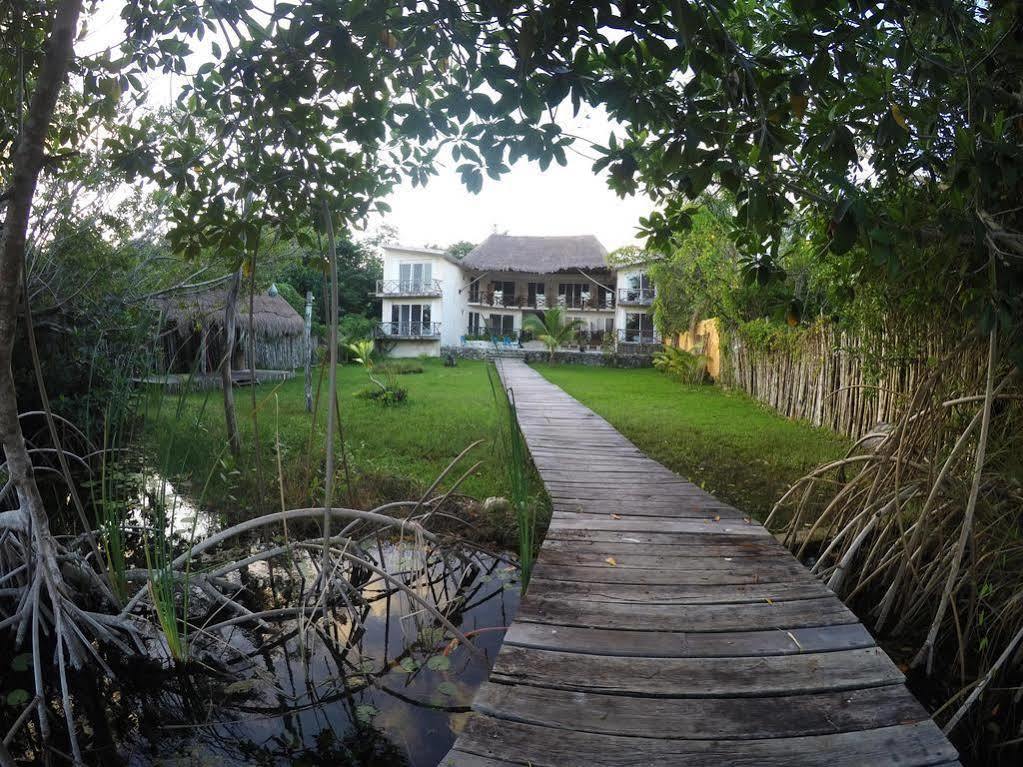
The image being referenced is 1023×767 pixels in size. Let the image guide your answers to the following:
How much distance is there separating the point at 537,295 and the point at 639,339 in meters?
5.98

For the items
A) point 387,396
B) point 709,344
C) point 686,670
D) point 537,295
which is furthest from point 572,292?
point 686,670

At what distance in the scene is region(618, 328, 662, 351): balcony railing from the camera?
28.5 meters

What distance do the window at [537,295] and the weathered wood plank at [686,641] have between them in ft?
101

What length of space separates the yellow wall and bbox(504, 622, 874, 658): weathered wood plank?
14.5 meters

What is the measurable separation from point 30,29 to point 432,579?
3588 mm

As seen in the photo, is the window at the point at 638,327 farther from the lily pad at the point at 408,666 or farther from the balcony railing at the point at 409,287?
the lily pad at the point at 408,666

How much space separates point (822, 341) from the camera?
9.30 metres

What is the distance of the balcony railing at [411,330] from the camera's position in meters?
29.4

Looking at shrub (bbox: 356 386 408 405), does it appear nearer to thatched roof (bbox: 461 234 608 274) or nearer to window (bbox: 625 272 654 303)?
thatched roof (bbox: 461 234 608 274)

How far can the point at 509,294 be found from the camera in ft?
110

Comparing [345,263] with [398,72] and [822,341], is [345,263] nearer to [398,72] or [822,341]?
[822,341]

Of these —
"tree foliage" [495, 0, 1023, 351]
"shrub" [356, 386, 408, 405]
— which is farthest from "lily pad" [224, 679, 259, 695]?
"shrub" [356, 386, 408, 405]

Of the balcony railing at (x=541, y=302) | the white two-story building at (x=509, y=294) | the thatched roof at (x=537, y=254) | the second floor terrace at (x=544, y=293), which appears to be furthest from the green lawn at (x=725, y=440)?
the second floor terrace at (x=544, y=293)

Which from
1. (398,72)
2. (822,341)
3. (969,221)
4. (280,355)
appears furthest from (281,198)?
(280,355)
